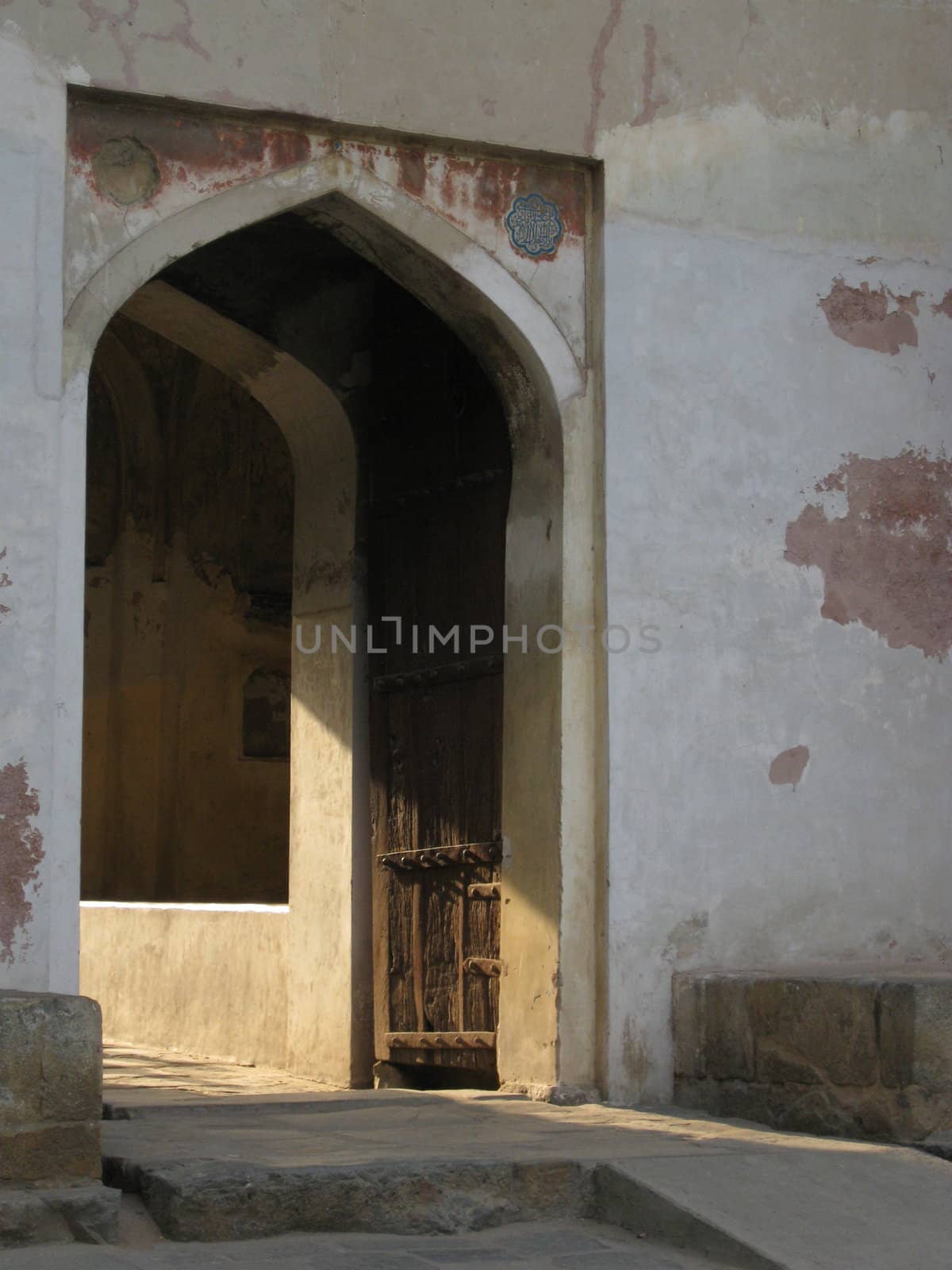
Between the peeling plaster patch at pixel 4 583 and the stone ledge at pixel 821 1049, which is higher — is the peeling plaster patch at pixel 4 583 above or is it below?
above

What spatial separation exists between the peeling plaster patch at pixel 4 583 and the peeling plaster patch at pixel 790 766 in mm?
2508

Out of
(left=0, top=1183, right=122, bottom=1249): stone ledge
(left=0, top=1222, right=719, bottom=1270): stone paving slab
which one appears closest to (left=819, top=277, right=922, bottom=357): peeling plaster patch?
(left=0, top=1222, right=719, bottom=1270): stone paving slab

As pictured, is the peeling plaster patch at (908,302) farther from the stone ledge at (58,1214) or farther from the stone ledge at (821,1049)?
the stone ledge at (58,1214)

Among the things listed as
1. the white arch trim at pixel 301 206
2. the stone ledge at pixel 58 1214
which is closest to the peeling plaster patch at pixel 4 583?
the white arch trim at pixel 301 206

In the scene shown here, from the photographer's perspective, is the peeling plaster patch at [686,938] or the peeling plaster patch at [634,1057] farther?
the peeling plaster patch at [686,938]

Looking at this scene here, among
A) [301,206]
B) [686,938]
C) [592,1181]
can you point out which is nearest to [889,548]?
[686,938]

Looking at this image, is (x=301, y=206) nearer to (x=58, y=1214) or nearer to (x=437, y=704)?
(x=437, y=704)

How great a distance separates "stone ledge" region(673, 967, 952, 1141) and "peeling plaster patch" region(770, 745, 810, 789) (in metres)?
0.64

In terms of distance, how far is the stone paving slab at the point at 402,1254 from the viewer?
12.8 feet

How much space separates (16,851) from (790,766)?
2.52 meters

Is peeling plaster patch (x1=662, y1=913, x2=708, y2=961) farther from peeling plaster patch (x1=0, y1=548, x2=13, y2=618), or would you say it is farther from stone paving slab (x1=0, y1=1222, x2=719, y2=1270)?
peeling plaster patch (x1=0, y1=548, x2=13, y2=618)

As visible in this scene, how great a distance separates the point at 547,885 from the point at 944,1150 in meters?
1.54

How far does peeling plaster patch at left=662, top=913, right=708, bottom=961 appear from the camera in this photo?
5.93m

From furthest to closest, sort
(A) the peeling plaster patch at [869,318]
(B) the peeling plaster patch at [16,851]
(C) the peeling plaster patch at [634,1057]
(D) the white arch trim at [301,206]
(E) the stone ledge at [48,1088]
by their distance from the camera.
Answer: (A) the peeling plaster patch at [869,318], (C) the peeling plaster patch at [634,1057], (D) the white arch trim at [301,206], (B) the peeling plaster patch at [16,851], (E) the stone ledge at [48,1088]
